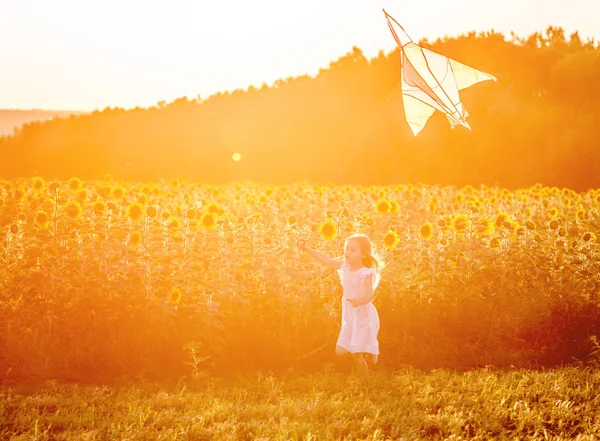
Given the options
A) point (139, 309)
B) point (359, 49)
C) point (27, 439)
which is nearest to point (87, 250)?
point (139, 309)

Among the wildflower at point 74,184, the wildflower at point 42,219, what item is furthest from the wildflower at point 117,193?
the wildflower at point 42,219

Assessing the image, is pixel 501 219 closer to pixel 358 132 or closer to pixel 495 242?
pixel 495 242

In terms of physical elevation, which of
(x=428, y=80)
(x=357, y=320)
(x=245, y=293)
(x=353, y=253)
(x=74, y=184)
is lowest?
(x=357, y=320)

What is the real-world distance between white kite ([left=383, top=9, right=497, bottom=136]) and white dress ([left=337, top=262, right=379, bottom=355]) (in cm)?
135

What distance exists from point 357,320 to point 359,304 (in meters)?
0.21

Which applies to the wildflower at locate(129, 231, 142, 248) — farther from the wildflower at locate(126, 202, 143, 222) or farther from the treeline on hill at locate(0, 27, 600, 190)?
the treeline on hill at locate(0, 27, 600, 190)

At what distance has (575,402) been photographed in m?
4.73

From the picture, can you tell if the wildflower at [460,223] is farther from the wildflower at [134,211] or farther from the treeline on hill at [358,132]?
the treeline on hill at [358,132]

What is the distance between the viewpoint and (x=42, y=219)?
5809mm

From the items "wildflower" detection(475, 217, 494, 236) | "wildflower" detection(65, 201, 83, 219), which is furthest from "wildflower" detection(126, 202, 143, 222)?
"wildflower" detection(475, 217, 494, 236)

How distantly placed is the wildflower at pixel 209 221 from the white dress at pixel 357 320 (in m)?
1.30

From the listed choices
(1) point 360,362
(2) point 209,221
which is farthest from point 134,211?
(1) point 360,362

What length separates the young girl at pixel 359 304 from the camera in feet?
18.0

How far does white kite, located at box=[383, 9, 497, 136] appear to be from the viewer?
17.3 feet
